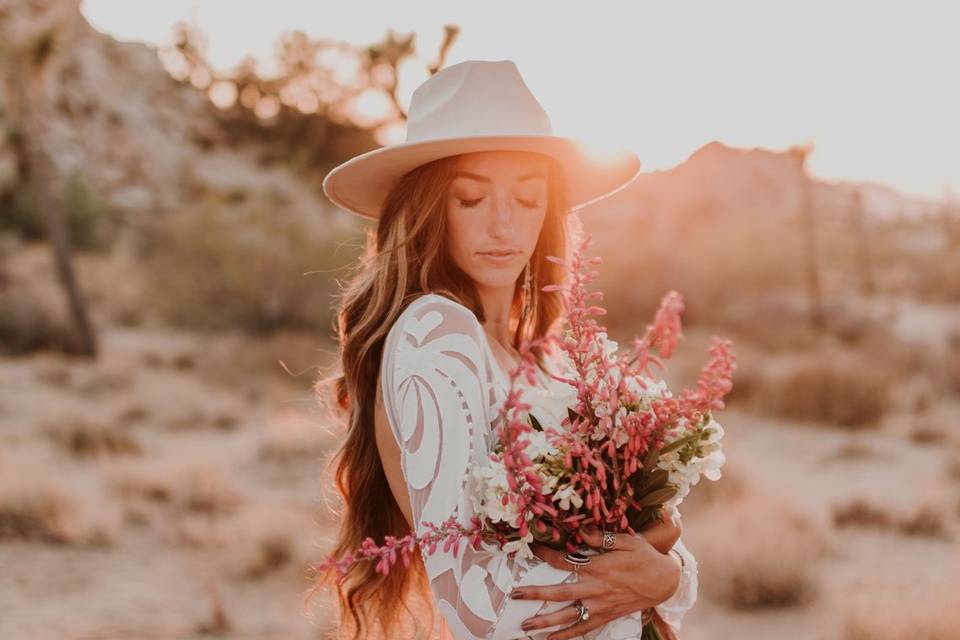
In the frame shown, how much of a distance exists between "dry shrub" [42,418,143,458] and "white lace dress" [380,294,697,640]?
10.4 metres

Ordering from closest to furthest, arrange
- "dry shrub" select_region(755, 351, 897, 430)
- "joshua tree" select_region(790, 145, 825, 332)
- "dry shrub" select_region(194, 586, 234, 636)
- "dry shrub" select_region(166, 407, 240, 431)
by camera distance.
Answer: "dry shrub" select_region(194, 586, 234, 636) < "dry shrub" select_region(755, 351, 897, 430) < "dry shrub" select_region(166, 407, 240, 431) < "joshua tree" select_region(790, 145, 825, 332)

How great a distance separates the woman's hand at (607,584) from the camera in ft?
5.79

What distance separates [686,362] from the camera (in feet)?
57.4

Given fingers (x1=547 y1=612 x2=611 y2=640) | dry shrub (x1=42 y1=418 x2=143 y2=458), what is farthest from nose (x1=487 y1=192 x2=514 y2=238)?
dry shrub (x1=42 y1=418 x2=143 y2=458)

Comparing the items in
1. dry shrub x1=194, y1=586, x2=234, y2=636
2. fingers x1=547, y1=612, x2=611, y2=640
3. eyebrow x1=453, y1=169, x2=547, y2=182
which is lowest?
dry shrub x1=194, y1=586, x2=234, y2=636

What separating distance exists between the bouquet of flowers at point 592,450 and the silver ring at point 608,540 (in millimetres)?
16

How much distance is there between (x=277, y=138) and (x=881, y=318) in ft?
112

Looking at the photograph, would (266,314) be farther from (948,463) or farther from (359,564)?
(359,564)

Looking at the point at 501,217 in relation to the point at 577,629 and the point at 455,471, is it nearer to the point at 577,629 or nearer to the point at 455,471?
the point at 455,471

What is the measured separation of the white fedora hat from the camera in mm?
2084

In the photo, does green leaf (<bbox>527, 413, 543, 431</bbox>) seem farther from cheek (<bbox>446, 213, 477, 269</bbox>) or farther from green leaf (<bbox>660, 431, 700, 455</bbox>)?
cheek (<bbox>446, 213, 477, 269</bbox>)

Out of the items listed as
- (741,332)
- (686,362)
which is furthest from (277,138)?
(686,362)

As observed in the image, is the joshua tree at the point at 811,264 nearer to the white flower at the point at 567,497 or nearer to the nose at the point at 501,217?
the nose at the point at 501,217

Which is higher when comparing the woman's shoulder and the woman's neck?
the woman's shoulder
